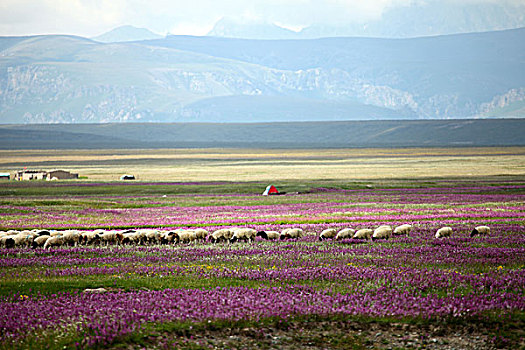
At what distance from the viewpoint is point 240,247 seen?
2388 cm

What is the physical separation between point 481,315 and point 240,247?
11.7 m

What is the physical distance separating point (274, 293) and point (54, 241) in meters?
12.6

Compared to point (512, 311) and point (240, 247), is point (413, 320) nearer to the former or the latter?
point (512, 311)

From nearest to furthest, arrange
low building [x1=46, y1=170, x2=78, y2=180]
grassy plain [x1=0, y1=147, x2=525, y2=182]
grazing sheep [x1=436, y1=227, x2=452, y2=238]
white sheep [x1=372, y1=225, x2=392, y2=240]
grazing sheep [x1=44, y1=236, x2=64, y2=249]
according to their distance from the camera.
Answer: grazing sheep [x1=44, y1=236, x2=64, y2=249], grazing sheep [x1=436, y1=227, x2=452, y2=238], white sheep [x1=372, y1=225, x2=392, y2=240], low building [x1=46, y1=170, x2=78, y2=180], grassy plain [x1=0, y1=147, x2=525, y2=182]

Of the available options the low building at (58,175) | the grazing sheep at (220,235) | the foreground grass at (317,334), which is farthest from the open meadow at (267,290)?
the low building at (58,175)

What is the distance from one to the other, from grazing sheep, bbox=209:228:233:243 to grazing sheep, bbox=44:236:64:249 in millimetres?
6047

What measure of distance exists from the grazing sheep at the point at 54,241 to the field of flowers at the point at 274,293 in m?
0.92

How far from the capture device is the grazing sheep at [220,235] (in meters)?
26.6

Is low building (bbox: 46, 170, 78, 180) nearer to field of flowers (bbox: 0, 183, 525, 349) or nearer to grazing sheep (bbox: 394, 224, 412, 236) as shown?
field of flowers (bbox: 0, 183, 525, 349)

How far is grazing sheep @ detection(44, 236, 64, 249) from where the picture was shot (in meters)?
24.3

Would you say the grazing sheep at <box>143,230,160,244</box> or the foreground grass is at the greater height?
the foreground grass

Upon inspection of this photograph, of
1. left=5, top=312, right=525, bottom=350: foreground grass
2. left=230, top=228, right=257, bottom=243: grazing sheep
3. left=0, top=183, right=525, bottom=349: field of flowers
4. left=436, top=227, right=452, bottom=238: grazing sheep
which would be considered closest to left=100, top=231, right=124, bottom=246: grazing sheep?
left=0, top=183, right=525, bottom=349: field of flowers

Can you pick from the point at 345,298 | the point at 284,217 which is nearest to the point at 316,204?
the point at 284,217

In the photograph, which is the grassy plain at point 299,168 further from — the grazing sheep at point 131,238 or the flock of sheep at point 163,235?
the grazing sheep at point 131,238
